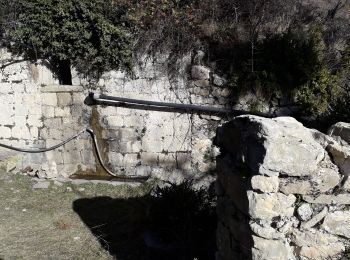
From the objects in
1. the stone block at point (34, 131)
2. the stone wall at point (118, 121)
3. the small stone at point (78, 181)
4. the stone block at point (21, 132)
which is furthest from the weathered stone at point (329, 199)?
the stone block at point (21, 132)

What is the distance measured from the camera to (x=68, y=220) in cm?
571

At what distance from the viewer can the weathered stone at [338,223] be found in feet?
9.83

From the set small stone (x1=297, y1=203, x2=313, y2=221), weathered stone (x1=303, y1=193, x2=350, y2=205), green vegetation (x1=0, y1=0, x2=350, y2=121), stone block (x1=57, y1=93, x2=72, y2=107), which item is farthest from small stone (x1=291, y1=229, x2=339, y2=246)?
stone block (x1=57, y1=93, x2=72, y2=107)

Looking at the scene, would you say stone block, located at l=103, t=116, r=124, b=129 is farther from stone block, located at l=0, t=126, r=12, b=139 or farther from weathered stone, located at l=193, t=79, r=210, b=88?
stone block, located at l=0, t=126, r=12, b=139

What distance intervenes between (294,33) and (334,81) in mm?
1009

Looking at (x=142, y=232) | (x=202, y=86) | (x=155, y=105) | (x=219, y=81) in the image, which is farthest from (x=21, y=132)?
(x=142, y=232)

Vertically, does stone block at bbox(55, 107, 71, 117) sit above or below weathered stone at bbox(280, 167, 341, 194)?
above

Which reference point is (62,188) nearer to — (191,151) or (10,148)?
(10,148)

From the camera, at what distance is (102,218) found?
5707 mm

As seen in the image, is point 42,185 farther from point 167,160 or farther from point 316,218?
point 316,218

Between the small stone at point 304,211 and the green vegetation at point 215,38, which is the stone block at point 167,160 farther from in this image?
the small stone at point 304,211

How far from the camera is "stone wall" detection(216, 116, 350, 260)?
9.44 feet

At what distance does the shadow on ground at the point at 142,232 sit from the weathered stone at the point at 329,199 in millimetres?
1533

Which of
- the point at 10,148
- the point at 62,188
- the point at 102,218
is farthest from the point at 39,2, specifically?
the point at 102,218
